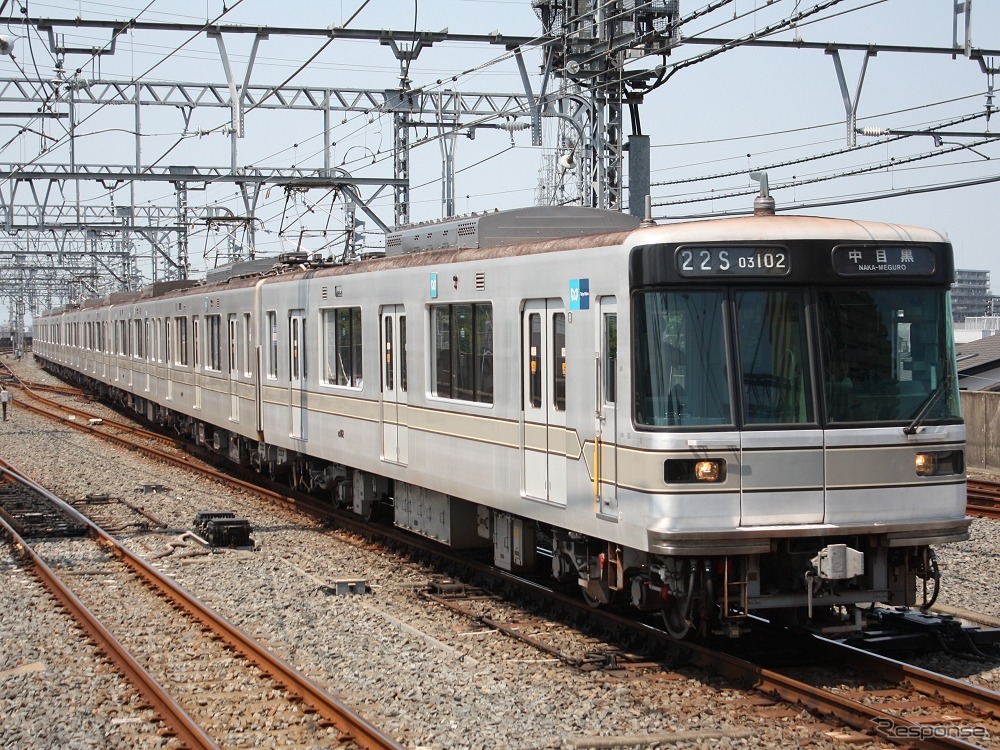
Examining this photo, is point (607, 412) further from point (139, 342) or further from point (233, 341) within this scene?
point (139, 342)

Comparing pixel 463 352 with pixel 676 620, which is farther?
pixel 463 352

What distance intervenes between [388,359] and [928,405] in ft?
18.7

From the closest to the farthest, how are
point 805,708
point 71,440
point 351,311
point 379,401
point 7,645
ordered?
1. point 805,708
2. point 7,645
3. point 379,401
4. point 351,311
5. point 71,440

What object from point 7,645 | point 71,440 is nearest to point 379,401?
point 7,645

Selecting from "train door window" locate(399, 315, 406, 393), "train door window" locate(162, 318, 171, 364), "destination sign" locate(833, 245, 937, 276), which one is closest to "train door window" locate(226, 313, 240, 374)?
"train door window" locate(162, 318, 171, 364)

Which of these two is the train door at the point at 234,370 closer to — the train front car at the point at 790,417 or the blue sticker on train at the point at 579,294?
the blue sticker on train at the point at 579,294

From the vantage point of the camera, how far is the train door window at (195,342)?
853 inches

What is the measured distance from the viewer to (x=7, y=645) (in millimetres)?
9188

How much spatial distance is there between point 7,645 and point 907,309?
6.57 meters

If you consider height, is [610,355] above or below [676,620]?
above

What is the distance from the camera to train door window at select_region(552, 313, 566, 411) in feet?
29.3

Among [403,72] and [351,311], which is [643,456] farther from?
[403,72]

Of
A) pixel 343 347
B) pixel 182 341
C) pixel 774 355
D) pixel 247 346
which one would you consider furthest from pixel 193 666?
pixel 182 341

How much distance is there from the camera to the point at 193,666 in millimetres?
8539
